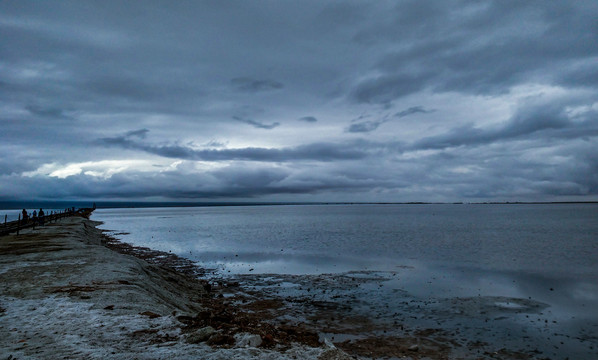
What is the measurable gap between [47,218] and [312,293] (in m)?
80.3

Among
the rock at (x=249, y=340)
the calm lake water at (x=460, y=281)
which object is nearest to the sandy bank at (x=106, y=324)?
the rock at (x=249, y=340)

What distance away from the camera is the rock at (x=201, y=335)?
9.86 metres

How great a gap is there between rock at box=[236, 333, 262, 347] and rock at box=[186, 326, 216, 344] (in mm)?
842

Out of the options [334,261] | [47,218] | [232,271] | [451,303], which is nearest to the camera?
[451,303]

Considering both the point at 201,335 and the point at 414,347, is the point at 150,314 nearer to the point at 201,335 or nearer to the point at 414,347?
the point at 201,335

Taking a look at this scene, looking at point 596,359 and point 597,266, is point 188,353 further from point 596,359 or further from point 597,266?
point 597,266

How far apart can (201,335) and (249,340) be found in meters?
1.44

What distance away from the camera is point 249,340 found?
9.90 meters

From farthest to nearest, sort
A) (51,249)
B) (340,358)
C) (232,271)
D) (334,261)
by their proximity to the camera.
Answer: (334,261) < (232,271) < (51,249) < (340,358)


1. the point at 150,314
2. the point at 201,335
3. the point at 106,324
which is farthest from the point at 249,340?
the point at 106,324

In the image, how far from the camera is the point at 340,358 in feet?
30.7

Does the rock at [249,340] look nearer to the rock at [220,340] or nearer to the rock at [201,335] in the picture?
the rock at [220,340]

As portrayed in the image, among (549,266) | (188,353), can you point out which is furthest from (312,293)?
(549,266)

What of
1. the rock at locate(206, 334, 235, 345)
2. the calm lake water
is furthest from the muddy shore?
the calm lake water
